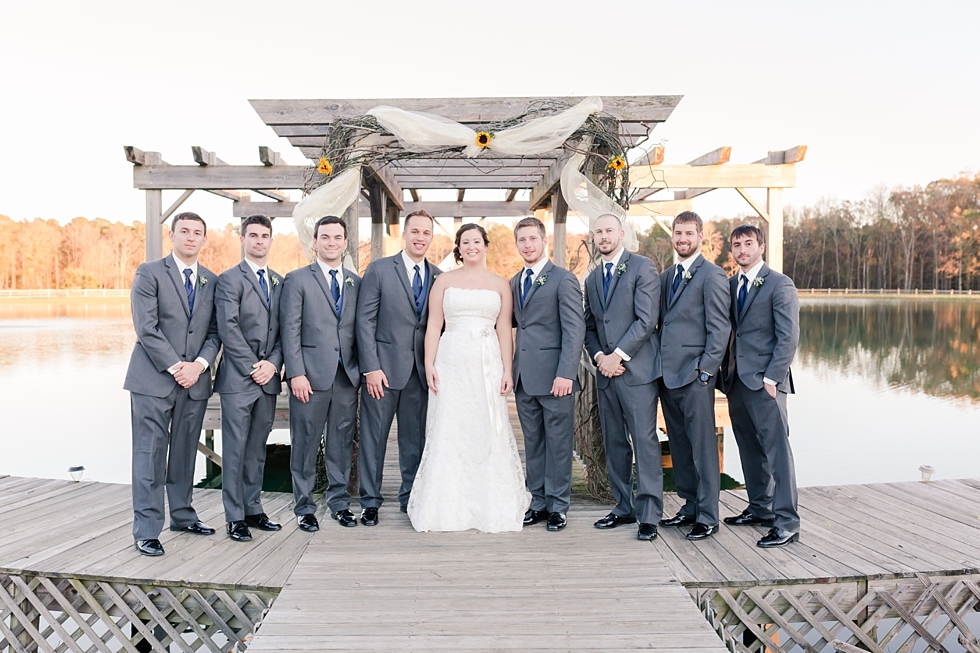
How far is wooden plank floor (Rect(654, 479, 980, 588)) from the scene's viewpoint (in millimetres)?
3305

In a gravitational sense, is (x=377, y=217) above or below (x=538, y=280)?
above

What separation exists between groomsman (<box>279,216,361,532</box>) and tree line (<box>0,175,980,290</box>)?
41130 millimetres

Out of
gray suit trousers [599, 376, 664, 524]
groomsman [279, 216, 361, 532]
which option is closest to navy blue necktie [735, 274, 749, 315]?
gray suit trousers [599, 376, 664, 524]

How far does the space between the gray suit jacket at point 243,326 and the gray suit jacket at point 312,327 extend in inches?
3.3

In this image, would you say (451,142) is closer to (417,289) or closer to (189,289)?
(417,289)

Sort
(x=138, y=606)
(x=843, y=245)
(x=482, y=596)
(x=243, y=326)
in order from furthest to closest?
(x=843, y=245)
(x=243, y=326)
(x=138, y=606)
(x=482, y=596)

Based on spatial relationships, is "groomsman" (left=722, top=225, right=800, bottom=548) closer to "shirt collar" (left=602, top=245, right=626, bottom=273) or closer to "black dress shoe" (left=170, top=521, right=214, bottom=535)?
"shirt collar" (left=602, top=245, right=626, bottom=273)

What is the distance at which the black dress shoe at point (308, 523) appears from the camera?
381 centimetres

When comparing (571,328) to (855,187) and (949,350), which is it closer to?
(949,350)

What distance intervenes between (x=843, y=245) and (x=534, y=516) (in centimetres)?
5803

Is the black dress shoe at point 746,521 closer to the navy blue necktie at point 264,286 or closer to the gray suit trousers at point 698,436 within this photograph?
the gray suit trousers at point 698,436

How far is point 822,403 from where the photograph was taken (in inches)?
641

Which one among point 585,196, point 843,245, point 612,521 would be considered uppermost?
point 843,245

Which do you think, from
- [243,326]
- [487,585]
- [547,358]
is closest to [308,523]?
[243,326]
